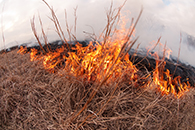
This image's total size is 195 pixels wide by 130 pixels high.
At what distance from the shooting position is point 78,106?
8.72ft

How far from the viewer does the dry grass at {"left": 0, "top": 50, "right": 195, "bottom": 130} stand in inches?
96.7

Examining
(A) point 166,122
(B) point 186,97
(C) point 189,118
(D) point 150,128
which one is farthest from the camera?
(B) point 186,97

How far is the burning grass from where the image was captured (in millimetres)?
2461

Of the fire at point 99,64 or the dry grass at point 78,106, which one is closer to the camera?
the dry grass at point 78,106

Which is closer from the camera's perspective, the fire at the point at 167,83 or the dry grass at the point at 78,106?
the dry grass at the point at 78,106

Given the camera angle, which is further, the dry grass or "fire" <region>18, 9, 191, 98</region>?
"fire" <region>18, 9, 191, 98</region>

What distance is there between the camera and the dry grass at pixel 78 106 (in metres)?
2.46

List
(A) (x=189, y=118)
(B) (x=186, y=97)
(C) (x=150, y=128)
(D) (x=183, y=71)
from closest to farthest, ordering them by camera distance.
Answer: (C) (x=150, y=128)
(A) (x=189, y=118)
(B) (x=186, y=97)
(D) (x=183, y=71)

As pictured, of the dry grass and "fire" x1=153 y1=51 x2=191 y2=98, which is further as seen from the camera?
"fire" x1=153 y1=51 x2=191 y2=98

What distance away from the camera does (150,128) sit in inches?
100

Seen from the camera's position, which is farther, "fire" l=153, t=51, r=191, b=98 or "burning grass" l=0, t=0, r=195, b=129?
"fire" l=153, t=51, r=191, b=98

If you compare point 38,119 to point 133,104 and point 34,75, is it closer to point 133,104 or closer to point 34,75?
point 34,75

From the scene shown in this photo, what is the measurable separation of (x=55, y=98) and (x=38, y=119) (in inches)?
19.4

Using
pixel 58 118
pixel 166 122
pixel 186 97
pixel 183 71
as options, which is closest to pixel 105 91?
pixel 58 118
